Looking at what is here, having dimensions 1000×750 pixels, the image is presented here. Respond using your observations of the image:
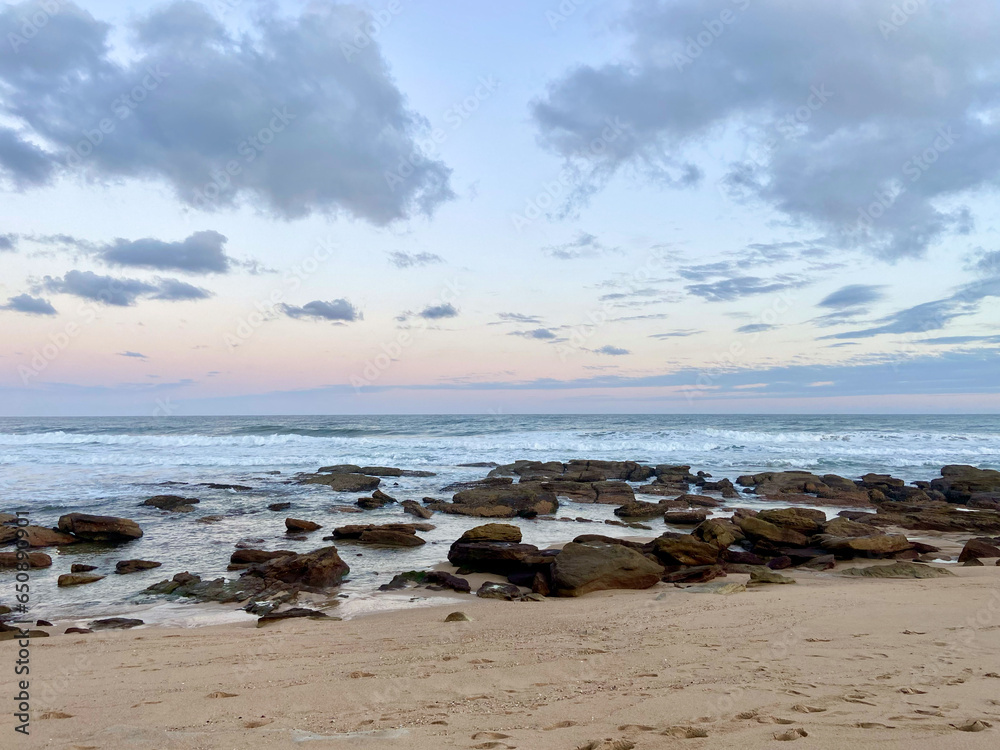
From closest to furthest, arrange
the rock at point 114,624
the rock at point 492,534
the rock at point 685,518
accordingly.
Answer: the rock at point 114,624, the rock at point 492,534, the rock at point 685,518

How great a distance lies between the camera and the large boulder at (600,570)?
10.1 metres

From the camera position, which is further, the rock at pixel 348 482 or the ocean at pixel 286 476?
the rock at pixel 348 482

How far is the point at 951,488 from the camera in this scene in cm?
2198

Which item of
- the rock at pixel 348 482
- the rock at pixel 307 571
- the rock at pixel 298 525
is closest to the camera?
the rock at pixel 307 571

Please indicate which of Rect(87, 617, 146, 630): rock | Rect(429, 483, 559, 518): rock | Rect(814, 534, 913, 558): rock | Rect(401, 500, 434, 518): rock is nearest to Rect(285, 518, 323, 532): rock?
Rect(401, 500, 434, 518): rock

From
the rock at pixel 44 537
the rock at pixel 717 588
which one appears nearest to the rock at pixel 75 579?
the rock at pixel 44 537

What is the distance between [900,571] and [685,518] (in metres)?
7.26

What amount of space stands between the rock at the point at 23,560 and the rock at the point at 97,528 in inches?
75.0

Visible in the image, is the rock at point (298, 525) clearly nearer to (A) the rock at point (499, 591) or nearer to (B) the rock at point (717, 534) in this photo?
(A) the rock at point (499, 591)

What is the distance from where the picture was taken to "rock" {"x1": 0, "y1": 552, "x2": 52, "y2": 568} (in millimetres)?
11719

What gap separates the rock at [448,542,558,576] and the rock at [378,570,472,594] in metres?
0.81

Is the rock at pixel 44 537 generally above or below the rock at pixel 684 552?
below

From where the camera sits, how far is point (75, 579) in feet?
35.2

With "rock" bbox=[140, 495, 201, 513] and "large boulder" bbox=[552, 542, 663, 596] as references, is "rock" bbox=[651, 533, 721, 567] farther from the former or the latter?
"rock" bbox=[140, 495, 201, 513]
